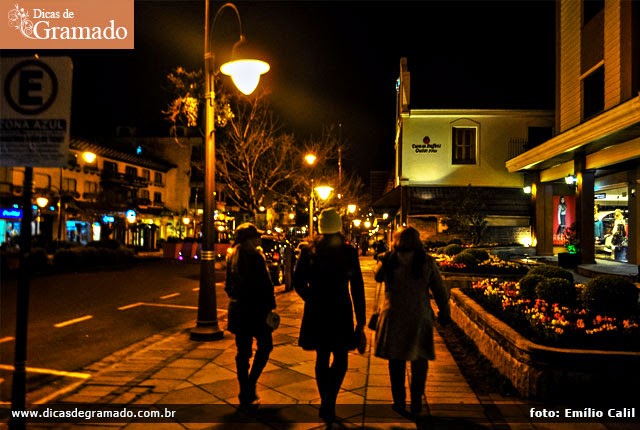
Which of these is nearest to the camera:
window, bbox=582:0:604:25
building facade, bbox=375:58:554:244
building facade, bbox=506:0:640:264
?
building facade, bbox=506:0:640:264

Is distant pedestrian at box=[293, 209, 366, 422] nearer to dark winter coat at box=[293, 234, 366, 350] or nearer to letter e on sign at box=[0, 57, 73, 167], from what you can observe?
dark winter coat at box=[293, 234, 366, 350]

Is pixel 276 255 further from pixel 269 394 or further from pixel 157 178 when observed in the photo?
pixel 157 178

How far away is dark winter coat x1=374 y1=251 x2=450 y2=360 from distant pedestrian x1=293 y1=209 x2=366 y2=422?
0.26 metres

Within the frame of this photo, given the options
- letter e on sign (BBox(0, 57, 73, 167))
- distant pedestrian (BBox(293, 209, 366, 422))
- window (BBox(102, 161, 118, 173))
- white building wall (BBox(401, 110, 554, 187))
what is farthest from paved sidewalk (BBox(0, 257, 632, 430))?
window (BBox(102, 161, 118, 173))

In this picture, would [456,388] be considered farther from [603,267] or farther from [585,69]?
[585,69]

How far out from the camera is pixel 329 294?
4734mm

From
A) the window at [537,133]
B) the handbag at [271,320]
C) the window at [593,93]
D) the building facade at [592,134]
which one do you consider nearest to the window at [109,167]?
the window at [537,133]

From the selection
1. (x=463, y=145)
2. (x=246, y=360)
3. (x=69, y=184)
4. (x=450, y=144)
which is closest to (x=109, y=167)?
(x=69, y=184)

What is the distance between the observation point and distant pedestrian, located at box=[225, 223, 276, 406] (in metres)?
5.24

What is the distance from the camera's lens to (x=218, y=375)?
641 centimetres

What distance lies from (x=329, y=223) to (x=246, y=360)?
1609 millimetres

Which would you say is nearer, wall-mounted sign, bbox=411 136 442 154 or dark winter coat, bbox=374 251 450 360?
dark winter coat, bbox=374 251 450 360

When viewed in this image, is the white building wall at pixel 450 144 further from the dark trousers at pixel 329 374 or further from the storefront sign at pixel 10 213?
the dark trousers at pixel 329 374

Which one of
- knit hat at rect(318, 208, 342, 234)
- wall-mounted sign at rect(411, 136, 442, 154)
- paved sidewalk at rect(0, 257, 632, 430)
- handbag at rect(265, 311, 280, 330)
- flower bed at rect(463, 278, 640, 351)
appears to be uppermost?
wall-mounted sign at rect(411, 136, 442, 154)
